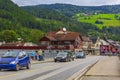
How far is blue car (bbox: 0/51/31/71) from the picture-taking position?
101 feet

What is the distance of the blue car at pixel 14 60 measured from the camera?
30688 millimetres

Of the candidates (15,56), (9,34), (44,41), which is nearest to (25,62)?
(15,56)

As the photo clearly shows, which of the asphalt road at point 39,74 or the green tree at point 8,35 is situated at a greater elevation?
the green tree at point 8,35

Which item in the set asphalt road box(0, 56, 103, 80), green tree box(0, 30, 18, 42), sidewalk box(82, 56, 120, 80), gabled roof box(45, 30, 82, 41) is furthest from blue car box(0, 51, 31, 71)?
green tree box(0, 30, 18, 42)

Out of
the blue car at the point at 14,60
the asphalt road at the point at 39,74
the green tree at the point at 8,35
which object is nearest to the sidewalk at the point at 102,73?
the asphalt road at the point at 39,74

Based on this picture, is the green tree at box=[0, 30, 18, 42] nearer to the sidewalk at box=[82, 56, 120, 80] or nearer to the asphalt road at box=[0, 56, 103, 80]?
the sidewalk at box=[82, 56, 120, 80]

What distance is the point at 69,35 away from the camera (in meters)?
145

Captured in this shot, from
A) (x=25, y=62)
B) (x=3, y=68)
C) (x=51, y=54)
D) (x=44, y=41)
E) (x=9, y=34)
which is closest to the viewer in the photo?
(x=3, y=68)

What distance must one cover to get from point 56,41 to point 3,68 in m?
113

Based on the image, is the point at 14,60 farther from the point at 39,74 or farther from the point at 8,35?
the point at 8,35

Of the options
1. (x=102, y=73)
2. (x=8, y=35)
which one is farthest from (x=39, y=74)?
(x=8, y=35)

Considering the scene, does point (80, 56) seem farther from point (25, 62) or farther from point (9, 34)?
point (9, 34)

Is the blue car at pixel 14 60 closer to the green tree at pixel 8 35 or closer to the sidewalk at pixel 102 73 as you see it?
the sidewalk at pixel 102 73

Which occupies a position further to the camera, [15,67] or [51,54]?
[51,54]
